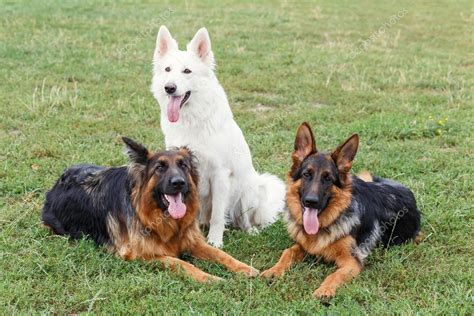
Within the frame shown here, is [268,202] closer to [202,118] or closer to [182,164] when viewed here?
[202,118]

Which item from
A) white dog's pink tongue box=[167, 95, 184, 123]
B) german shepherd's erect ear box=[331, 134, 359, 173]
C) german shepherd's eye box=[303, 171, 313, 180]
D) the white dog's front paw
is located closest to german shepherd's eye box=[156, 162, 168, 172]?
white dog's pink tongue box=[167, 95, 184, 123]

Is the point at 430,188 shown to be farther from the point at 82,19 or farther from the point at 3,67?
the point at 82,19

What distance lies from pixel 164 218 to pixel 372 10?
17.1 meters

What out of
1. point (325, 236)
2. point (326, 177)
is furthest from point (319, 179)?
point (325, 236)

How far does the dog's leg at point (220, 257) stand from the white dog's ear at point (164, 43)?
193 cm

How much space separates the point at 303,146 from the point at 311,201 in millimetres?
572

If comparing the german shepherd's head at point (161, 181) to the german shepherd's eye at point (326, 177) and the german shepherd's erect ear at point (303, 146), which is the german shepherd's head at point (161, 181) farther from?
the german shepherd's eye at point (326, 177)

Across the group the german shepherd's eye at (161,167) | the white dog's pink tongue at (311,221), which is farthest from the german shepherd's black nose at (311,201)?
the german shepherd's eye at (161,167)

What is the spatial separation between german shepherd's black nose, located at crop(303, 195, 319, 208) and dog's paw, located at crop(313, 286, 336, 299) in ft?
2.28

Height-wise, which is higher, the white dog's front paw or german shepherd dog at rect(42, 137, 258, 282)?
german shepherd dog at rect(42, 137, 258, 282)

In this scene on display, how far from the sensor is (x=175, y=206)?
487 centimetres

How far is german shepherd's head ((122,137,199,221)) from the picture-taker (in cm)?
480

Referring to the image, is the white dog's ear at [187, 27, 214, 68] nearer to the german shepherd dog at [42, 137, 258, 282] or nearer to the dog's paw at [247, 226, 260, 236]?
the german shepherd dog at [42, 137, 258, 282]

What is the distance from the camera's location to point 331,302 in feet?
14.2
